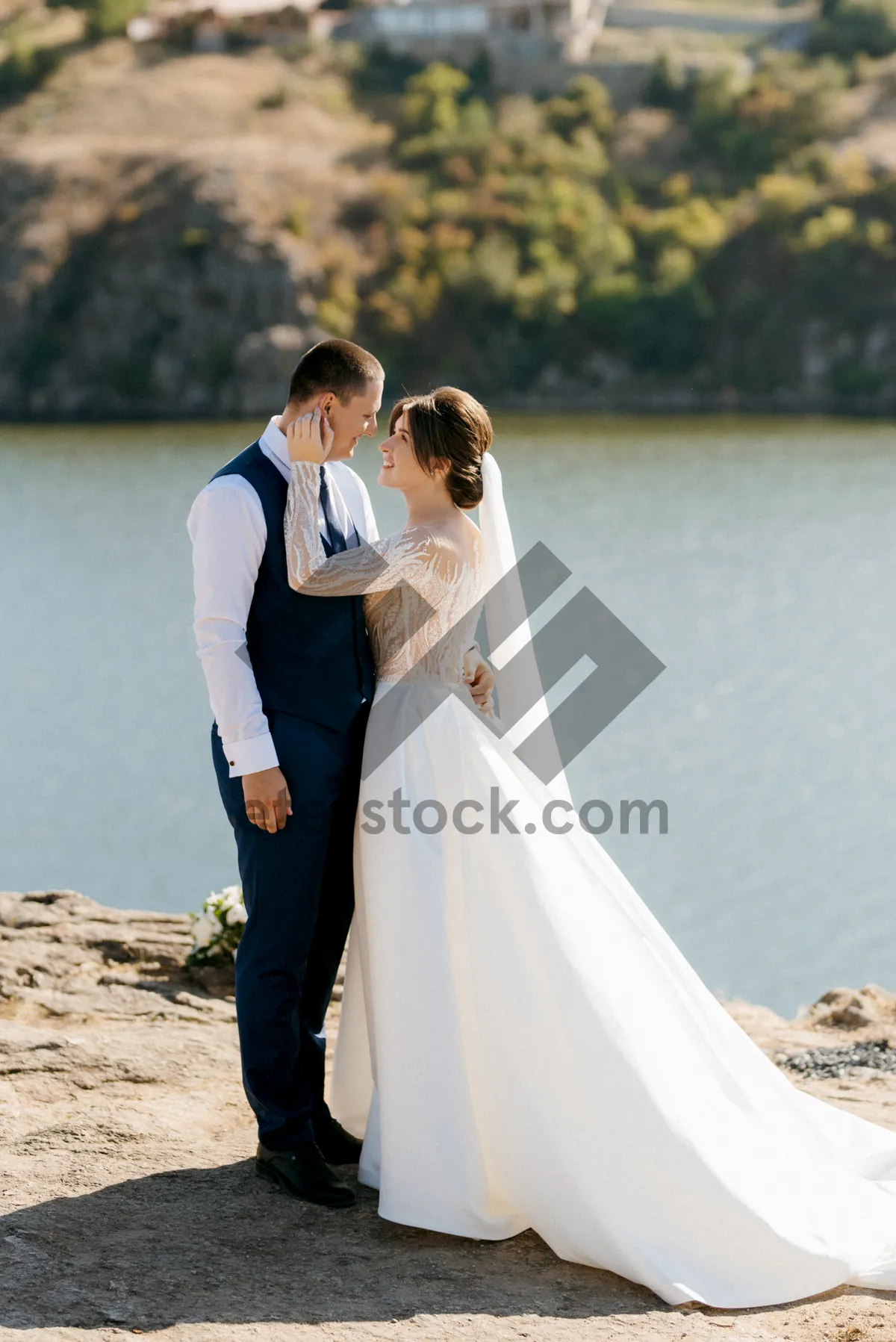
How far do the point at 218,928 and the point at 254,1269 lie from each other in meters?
2.29

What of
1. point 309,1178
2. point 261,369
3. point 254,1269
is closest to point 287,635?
point 309,1178

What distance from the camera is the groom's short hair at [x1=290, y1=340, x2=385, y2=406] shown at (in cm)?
327

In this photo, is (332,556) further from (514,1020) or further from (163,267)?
(163,267)

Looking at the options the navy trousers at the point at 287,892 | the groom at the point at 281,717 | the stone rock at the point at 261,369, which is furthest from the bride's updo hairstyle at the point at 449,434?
the stone rock at the point at 261,369

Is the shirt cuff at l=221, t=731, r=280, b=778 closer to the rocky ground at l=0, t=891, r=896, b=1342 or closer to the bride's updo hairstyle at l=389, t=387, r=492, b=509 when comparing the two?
the bride's updo hairstyle at l=389, t=387, r=492, b=509

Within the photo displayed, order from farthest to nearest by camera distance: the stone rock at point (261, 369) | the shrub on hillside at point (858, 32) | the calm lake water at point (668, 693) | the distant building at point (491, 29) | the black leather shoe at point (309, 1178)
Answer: the distant building at point (491, 29), the shrub on hillside at point (858, 32), the stone rock at point (261, 369), the calm lake water at point (668, 693), the black leather shoe at point (309, 1178)

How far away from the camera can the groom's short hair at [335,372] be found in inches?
129

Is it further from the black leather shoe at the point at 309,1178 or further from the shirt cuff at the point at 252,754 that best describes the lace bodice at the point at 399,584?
the black leather shoe at the point at 309,1178

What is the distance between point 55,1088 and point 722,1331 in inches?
78.2

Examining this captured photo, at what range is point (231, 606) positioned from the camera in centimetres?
322

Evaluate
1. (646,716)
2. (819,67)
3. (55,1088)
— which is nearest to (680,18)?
(819,67)

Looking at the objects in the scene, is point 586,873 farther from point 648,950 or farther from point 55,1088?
point 55,1088

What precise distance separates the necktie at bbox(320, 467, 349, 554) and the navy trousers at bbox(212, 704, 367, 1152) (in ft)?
1.24

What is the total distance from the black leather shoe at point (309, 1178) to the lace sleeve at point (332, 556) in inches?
49.5
